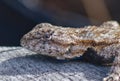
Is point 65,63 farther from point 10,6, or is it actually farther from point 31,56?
point 10,6

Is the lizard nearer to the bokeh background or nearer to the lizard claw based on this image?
the lizard claw

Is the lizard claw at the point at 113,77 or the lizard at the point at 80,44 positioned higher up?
the lizard at the point at 80,44

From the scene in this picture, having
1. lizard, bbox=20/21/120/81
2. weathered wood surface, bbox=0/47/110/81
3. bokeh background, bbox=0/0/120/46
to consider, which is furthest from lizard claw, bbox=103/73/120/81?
bokeh background, bbox=0/0/120/46

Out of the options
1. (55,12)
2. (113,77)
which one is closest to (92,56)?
(113,77)

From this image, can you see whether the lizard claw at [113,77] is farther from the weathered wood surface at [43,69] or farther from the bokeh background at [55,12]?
the bokeh background at [55,12]

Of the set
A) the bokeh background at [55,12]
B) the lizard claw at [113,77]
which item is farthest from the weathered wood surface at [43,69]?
the bokeh background at [55,12]

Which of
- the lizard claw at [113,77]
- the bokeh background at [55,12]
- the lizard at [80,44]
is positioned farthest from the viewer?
the bokeh background at [55,12]
